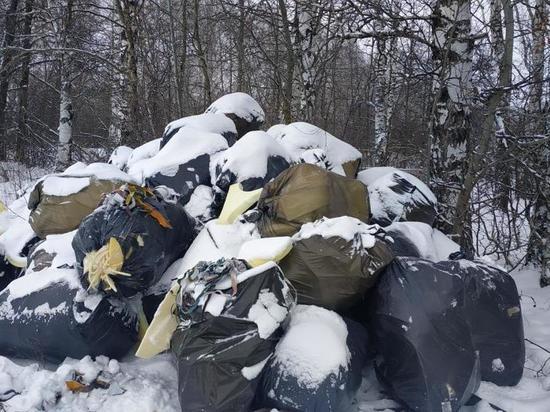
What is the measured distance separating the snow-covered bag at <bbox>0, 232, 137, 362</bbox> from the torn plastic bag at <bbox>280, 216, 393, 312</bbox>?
0.92 m

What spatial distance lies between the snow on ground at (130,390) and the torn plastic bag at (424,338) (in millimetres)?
150

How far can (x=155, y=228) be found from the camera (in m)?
2.54

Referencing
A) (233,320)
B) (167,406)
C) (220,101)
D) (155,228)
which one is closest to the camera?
(233,320)

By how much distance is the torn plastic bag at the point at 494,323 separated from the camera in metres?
2.27

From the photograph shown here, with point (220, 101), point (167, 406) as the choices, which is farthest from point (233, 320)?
point (220, 101)

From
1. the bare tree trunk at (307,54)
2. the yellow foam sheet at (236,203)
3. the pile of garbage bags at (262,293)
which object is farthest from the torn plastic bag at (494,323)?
the bare tree trunk at (307,54)

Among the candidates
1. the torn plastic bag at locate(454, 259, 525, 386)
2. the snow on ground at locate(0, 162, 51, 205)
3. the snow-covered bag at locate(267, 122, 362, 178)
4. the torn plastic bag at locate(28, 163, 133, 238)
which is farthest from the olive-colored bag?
the snow on ground at locate(0, 162, 51, 205)

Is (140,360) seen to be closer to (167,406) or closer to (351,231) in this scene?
(167,406)

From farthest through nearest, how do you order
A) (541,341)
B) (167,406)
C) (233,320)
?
1. (541,341)
2. (167,406)
3. (233,320)

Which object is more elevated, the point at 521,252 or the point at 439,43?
the point at 439,43

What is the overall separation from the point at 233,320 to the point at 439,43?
2.50 meters

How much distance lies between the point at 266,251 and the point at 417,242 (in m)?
1.04

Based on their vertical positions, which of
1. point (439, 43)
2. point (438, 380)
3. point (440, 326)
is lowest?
point (438, 380)

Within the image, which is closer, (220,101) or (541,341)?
(541,341)
